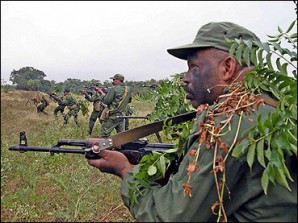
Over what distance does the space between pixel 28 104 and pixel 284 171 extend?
73.7 feet

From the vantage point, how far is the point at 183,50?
94.3 inches

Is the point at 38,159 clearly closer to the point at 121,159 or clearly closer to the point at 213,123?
the point at 121,159

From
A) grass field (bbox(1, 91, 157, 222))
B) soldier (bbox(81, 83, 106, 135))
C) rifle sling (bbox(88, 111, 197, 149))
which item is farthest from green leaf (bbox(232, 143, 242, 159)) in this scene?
soldier (bbox(81, 83, 106, 135))

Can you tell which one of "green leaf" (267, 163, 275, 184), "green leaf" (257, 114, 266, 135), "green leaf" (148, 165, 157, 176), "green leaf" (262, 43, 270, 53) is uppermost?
"green leaf" (262, 43, 270, 53)

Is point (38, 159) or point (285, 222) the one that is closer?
point (285, 222)

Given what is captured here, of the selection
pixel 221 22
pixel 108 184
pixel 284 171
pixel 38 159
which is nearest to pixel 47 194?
pixel 108 184

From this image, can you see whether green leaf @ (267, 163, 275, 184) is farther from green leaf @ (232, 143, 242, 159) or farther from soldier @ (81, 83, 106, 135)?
soldier @ (81, 83, 106, 135)

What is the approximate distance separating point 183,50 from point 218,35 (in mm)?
242

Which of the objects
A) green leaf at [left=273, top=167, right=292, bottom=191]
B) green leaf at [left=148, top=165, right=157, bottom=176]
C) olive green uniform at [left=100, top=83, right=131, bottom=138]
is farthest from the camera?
olive green uniform at [left=100, top=83, right=131, bottom=138]

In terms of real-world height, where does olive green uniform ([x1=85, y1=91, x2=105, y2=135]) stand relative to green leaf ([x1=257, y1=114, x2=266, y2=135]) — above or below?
below

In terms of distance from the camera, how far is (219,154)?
184 cm

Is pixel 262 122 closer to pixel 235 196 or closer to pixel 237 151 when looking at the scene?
pixel 237 151

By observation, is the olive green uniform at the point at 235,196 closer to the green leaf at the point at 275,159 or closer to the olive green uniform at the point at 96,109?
the green leaf at the point at 275,159

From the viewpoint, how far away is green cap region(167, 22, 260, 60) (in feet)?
7.32
